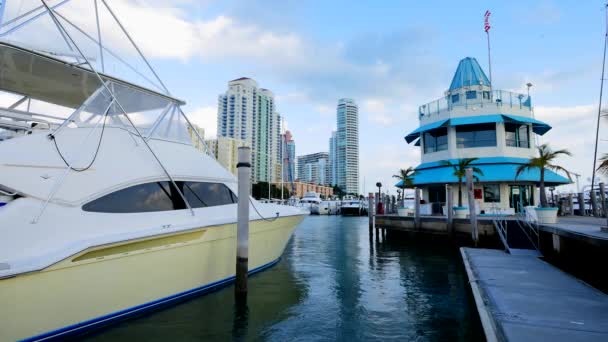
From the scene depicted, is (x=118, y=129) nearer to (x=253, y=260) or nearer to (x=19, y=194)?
(x=19, y=194)

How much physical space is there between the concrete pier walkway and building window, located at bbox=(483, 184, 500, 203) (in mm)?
15133

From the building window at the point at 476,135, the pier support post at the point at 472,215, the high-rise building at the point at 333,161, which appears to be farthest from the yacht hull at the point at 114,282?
the high-rise building at the point at 333,161

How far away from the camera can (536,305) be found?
17.4 feet

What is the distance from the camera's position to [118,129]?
704 cm

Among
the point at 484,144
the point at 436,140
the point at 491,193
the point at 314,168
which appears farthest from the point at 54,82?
the point at 314,168

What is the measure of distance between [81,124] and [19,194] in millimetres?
1996

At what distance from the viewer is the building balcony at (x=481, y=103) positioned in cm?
2323

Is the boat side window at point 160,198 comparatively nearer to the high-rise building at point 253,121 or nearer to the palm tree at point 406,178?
the palm tree at point 406,178

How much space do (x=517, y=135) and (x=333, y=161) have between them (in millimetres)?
122840

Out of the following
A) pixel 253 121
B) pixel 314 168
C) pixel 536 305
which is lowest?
pixel 536 305

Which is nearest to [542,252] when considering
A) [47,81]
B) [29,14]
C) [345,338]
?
[345,338]

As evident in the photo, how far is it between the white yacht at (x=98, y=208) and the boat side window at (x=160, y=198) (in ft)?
0.07

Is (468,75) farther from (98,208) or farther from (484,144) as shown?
(98,208)

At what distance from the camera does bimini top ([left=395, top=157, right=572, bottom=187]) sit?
21.0 m
